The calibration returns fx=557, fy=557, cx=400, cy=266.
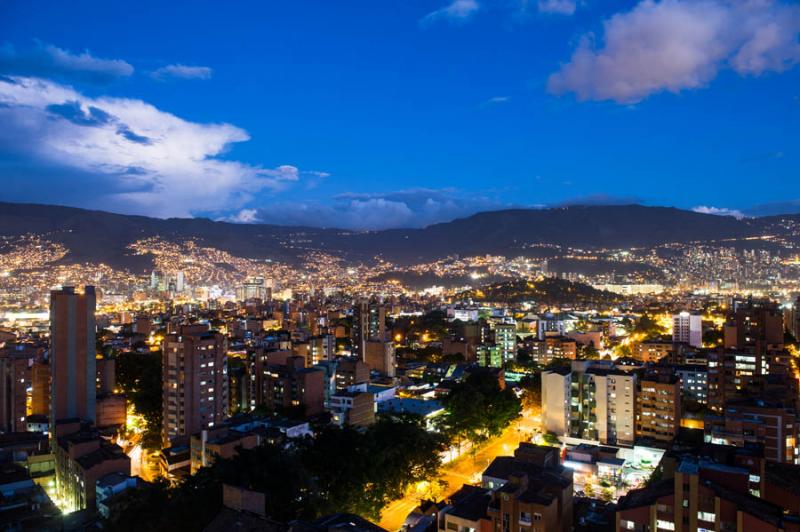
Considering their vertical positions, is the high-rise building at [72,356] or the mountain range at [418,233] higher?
the mountain range at [418,233]

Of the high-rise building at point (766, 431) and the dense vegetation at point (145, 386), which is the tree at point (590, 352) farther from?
the dense vegetation at point (145, 386)

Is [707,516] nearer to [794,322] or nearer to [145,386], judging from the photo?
[145,386]

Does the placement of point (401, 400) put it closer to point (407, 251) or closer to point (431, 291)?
point (431, 291)

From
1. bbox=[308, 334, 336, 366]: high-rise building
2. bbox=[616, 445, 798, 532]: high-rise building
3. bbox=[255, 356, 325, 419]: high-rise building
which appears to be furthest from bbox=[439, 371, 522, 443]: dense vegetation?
bbox=[308, 334, 336, 366]: high-rise building

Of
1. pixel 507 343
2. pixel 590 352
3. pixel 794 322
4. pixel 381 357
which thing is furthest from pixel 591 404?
pixel 794 322

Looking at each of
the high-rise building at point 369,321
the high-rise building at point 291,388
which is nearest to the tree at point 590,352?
the high-rise building at point 369,321

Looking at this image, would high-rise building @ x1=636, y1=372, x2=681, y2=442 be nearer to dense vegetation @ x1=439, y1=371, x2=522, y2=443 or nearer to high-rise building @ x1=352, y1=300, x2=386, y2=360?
dense vegetation @ x1=439, y1=371, x2=522, y2=443
